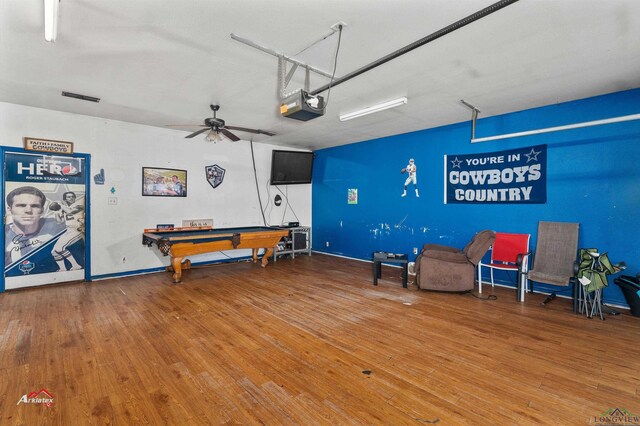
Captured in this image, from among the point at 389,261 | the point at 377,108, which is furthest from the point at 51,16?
the point at 389,261

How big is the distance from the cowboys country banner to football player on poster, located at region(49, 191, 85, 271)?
6578mm

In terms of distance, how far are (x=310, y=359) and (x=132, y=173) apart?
497 centimetres

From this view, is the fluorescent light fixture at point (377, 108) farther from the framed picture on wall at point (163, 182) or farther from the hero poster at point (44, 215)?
the hero poster at point (44, 215)

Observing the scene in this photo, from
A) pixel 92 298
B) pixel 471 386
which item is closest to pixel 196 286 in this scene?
pixel 92 298

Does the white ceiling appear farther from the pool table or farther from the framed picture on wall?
the pool table

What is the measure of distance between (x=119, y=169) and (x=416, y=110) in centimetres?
536

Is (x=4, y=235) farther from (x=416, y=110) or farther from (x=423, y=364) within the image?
(x=416, y=110)

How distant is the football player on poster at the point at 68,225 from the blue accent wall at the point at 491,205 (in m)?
5.19

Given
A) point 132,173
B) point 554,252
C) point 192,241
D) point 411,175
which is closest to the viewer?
point 554,252

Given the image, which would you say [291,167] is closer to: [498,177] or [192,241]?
[192,241]

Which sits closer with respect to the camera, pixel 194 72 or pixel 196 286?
pixel 194 72

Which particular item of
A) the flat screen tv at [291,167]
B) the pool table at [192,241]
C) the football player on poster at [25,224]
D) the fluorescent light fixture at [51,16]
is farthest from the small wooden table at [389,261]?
the football player on poster at [25,224]

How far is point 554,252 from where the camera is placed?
4.15 metres

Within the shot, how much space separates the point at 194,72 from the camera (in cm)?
336
